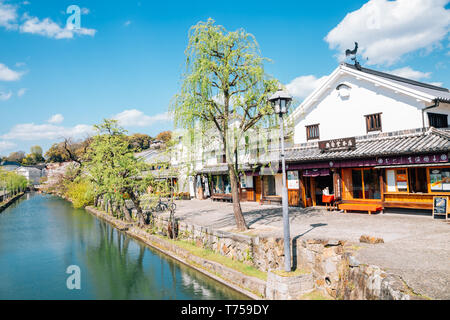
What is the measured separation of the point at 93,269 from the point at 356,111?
54.1 feet

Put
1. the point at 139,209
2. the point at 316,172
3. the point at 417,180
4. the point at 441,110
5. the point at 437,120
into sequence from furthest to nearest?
the point at 139,209
the point at 316,172
the point at 441,110
the point at 437,120
the point at 417,180

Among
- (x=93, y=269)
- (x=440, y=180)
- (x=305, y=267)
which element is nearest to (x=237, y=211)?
(x=305, y=267)

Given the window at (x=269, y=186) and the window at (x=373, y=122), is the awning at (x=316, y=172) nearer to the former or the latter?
the window at (x=373, y=122)

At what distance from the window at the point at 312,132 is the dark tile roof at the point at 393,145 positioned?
1.66m

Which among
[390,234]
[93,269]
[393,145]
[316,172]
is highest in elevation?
[393,145]

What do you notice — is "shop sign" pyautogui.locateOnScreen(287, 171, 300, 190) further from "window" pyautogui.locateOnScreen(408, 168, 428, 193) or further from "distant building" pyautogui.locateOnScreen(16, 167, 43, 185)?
"distant building" pyautogui.locateOnScreen(16, 167, 43, 185)

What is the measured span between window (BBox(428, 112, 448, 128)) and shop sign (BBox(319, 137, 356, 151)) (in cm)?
386

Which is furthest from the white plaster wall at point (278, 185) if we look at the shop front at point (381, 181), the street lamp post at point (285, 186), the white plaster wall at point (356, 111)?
the street lamp post at point (285, 186)

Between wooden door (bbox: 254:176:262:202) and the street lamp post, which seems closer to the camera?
the street lamp post

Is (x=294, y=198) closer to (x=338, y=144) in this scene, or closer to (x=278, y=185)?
(x=278, y=185)

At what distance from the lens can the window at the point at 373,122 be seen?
16859 mm

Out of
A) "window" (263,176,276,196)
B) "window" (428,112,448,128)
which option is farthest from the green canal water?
"window" (428,112,448,128)

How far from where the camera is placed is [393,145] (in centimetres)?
1476

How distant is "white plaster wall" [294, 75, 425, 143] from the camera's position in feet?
51.7
